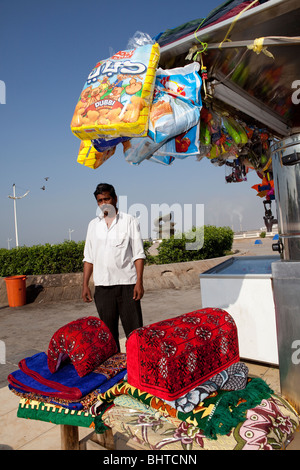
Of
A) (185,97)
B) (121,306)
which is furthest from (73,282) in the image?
(185,97)

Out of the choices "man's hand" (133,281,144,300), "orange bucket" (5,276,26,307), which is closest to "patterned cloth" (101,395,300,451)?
"man's hand" (133,281,144,300)

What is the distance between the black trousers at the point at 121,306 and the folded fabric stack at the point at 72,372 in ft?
2.89

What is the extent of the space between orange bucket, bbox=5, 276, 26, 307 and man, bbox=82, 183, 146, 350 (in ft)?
17.9

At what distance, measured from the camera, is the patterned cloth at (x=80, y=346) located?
1716 mm

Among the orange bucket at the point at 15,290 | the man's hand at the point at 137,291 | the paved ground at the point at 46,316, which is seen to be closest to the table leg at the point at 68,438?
the man's hand at the point at 137,291

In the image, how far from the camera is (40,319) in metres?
6.47

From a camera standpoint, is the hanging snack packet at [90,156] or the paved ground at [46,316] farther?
the paved ground at [46,316]

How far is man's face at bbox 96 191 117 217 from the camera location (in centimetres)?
287

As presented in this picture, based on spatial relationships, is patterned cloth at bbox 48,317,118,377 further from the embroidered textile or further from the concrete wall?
the concrete wall

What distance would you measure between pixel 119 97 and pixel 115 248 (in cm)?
137

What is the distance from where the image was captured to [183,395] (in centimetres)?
132

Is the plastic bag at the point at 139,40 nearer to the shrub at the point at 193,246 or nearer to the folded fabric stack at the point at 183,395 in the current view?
the folded fabric stack at the point at 183,395
